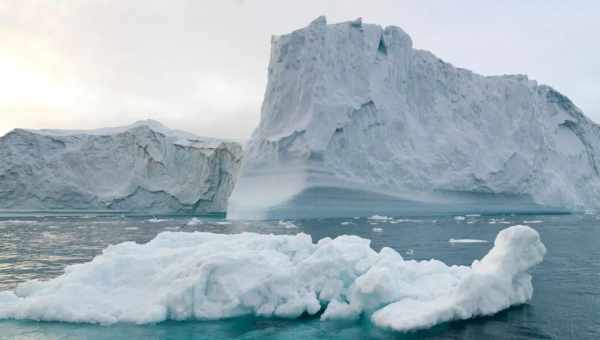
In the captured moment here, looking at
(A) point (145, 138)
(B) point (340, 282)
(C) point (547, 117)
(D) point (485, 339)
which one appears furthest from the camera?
(A) point (145, 138)

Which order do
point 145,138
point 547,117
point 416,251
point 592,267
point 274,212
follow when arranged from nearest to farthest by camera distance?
point 592,267 < point 416,251 < point 274,212 < point 547,117 < point 145,138

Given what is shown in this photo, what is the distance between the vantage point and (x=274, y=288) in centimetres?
525

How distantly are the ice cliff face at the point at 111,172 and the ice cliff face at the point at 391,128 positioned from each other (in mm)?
8798

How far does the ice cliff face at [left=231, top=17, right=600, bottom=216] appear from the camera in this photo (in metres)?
21.0

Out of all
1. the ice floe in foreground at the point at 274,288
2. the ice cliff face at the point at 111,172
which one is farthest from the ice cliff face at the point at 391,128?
the ice floe in foreground at the point at 274,288

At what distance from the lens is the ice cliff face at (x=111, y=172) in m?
30.0

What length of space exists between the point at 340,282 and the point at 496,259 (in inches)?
68.1

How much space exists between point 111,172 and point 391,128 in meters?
19.3

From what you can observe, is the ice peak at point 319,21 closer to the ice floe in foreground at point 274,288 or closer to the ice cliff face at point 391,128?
the ice cliff face at point 391,128

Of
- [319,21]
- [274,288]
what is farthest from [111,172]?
[274,288]

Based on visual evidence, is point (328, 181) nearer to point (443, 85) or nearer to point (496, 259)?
point (443, 85)

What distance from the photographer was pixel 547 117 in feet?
95.4

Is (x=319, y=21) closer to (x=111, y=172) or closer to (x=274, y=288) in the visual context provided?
(x=111, y=172)

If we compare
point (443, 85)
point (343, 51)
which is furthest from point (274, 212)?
point (443, 85)
